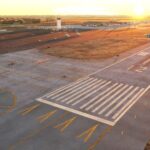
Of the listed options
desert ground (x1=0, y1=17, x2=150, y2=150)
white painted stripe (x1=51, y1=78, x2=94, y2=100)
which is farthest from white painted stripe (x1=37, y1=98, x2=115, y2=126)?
white painted stripe (x1=51, y1=78, x2=94, y2=100)

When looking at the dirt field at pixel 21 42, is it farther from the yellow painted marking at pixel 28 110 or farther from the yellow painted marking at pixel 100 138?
the yellow painted marking at pixel 100 138

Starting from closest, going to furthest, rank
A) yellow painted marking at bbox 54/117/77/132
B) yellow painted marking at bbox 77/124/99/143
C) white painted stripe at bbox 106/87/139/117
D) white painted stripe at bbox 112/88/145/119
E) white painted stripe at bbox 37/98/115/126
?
yellow painted marking at bbox 77/124/99/143, yellow painted marking at bbox 54/117/77/132, white painted stripe at bbox 37/98/115/126, white painted stripe at bbox 112/88/145/119, white painted stripe at bbox 106/87/139/117

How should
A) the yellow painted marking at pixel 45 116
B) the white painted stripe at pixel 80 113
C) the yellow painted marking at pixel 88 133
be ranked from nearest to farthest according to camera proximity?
the yellow painted marking at pixel 88 133
the white painted stripe at pixel 80 113
the yellow painted marking at pixel 45 116

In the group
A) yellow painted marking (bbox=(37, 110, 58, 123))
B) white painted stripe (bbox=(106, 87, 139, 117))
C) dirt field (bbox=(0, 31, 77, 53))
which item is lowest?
yellow painted marking (bbox=(37, 110, 58, 123))

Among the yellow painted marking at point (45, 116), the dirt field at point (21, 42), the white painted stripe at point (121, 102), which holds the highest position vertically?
the dirt field at point (21, 42)

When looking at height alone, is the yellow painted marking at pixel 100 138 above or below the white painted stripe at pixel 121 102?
below

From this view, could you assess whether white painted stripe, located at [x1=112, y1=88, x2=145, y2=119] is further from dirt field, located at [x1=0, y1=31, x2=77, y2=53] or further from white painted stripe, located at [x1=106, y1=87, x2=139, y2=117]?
dirt field, located at [x1=0, y1=31, x2=77, y2=53]

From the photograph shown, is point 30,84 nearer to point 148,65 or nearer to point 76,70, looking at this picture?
point 76,70

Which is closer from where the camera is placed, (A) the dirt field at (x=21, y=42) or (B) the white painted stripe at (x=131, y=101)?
(B) the white painted stripe at (x=131, y=101)

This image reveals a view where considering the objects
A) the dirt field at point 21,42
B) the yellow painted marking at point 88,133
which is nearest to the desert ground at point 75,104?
the yellow painted marking at point 88,133

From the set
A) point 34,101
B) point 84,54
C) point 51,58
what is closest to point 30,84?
point 34,101

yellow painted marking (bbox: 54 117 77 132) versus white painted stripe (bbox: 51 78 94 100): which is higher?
white painted stripe (bbox: 51 78 94 100)

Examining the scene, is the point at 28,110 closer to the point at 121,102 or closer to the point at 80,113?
the point at 80,113
